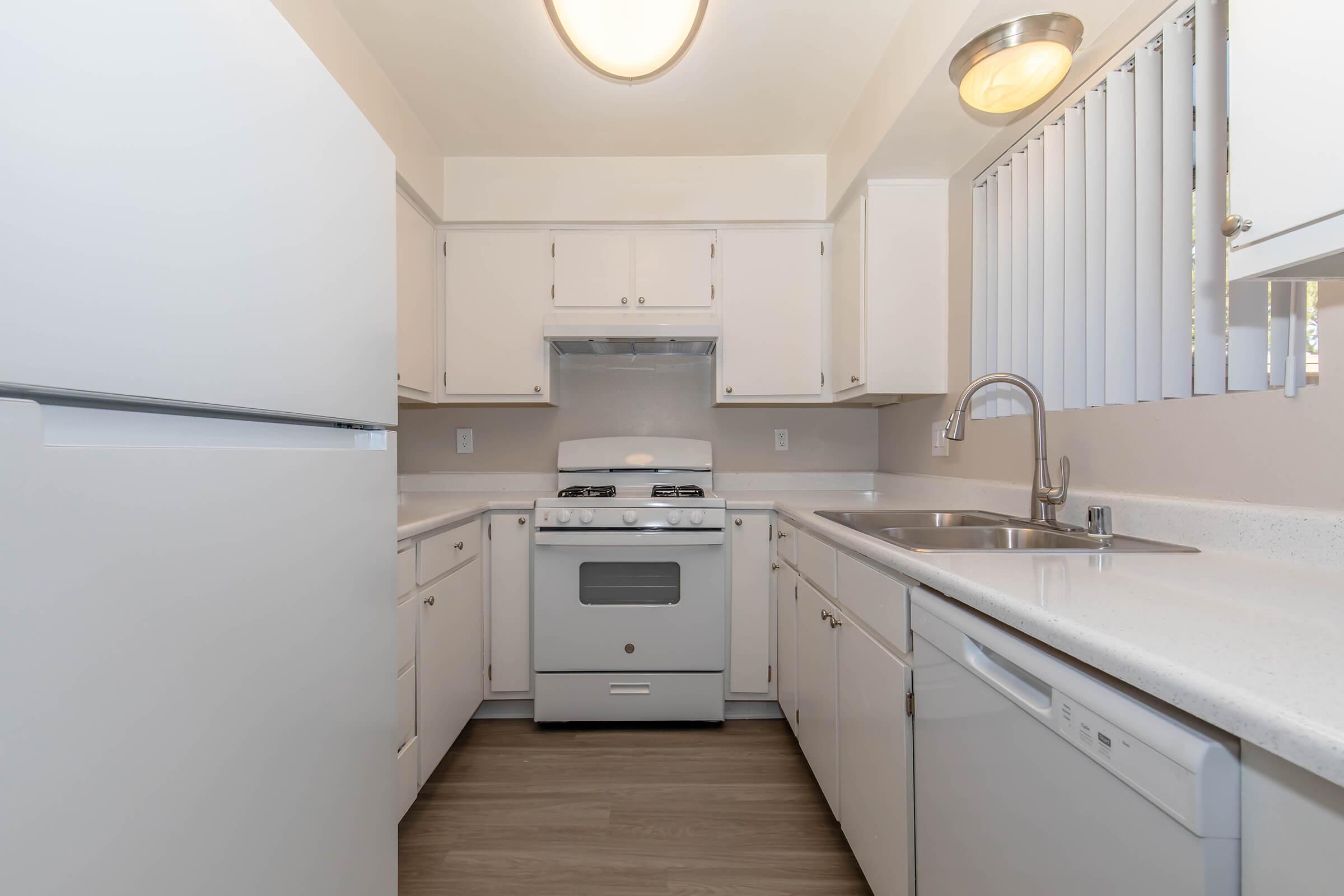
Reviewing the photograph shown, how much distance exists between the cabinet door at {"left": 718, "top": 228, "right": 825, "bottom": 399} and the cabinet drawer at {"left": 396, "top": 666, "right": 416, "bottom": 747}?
5.29 feet

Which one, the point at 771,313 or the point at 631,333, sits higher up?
the point at 771,313

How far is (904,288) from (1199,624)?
1816 mm

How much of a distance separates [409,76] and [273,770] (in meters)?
2.21

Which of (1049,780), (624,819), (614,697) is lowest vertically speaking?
A: (624,819)

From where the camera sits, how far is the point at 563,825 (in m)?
1.76

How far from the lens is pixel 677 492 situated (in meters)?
2.53

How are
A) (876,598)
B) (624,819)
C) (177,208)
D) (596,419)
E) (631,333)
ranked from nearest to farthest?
(177,208) < (876,598) < (624,819) < (631,333) < (596,419)

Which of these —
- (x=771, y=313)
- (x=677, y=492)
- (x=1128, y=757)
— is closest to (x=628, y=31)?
(x=1128, y=757)

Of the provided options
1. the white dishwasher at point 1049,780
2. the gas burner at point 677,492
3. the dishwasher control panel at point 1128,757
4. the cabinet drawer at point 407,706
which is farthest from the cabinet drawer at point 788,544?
the dishwasher control panel at point 1128,757

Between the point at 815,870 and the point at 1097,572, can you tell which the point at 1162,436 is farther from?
the point at 815,870

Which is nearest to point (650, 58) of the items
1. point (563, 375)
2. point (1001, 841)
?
point (1001, 841)

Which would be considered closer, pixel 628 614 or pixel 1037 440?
pixel 1037 440

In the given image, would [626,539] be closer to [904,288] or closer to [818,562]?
[818,562]

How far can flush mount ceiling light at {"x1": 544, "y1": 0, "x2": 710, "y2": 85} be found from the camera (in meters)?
1.20
